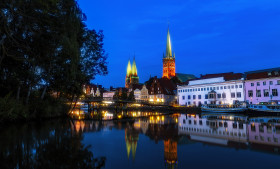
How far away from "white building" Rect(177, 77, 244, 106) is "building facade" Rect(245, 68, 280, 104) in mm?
2353

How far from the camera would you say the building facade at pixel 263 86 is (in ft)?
191

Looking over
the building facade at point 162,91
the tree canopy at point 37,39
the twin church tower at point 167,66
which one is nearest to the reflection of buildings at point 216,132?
the tree canopy at point 37,39

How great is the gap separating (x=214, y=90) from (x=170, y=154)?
6626 centimetres

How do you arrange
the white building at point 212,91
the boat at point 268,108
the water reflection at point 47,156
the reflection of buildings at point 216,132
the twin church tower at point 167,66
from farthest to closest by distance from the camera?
the twin church tower at point 167,66 < the white building at point 212,91 < the boat at point 268,108 < the reflection of buildings at point 216,132 < the water reflection at point 47,156

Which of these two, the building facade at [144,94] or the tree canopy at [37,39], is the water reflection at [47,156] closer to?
the tree canopy at [37,39]

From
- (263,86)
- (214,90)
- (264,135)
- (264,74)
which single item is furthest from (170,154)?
(214,90)

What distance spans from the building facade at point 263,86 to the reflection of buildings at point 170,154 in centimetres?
5521

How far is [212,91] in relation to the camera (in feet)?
238

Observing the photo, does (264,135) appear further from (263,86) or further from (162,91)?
(162,91)

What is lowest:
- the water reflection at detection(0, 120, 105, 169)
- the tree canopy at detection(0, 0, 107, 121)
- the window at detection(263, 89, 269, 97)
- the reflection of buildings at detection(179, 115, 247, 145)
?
the reflection of buildings at detection(179, 115, 247, 145)

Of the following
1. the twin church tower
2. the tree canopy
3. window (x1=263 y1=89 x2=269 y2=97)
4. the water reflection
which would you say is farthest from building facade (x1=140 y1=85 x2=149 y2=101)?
the water reflection

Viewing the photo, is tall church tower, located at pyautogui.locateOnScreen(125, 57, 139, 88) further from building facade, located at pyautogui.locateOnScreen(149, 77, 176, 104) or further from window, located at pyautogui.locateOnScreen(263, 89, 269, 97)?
window, located at pyautogui.locateOnScreen(263, 89, 269, 97)

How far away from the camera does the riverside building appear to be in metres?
67.1

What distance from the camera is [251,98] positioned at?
62906mm
